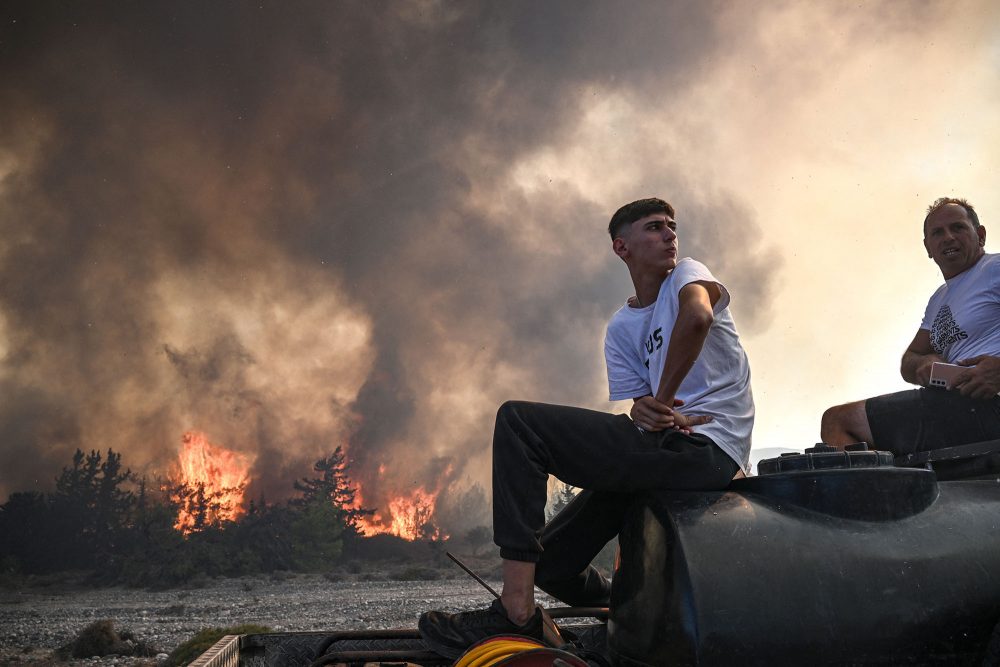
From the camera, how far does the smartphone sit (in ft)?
11.0

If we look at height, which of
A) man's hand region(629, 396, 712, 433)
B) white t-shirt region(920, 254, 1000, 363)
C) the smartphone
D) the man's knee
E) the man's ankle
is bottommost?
the man's ankle

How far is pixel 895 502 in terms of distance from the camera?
7.48ft

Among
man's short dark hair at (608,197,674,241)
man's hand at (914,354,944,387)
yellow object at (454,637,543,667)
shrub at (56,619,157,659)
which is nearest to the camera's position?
yellow object at (454,637,543,667)

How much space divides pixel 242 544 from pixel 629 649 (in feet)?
118

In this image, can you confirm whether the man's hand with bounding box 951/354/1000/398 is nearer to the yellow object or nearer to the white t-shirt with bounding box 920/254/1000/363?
the white t-shirt with bounding box 920/254/1000/363

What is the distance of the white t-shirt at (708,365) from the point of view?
2.68 m

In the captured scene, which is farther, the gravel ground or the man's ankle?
the gravel ground

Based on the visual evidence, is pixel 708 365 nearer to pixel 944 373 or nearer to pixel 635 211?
pixel 635 211

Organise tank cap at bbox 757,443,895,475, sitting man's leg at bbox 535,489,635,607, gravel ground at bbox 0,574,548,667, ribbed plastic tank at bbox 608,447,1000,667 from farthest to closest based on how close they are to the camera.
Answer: gravel ground at bbox 0,574,548,667 < sitting man's leg at bbox 535,489,635,607 < tank cap at bbox 757,443,895,475 < ribbed plastic tank at bbox 608,447,1000,667

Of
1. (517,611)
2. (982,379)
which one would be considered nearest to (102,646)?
(517,611)

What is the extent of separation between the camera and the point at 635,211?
3189 mm

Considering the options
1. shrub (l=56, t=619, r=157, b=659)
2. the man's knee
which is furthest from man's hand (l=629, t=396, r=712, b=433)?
shrub (l=56, t=619, r=157, b=659)

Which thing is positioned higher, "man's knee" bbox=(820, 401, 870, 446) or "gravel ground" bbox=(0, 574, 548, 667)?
"man's knee" bbox=(820, 401, 870, 446)

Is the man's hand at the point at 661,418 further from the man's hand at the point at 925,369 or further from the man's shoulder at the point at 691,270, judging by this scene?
the man's hand at the point at 925,369
